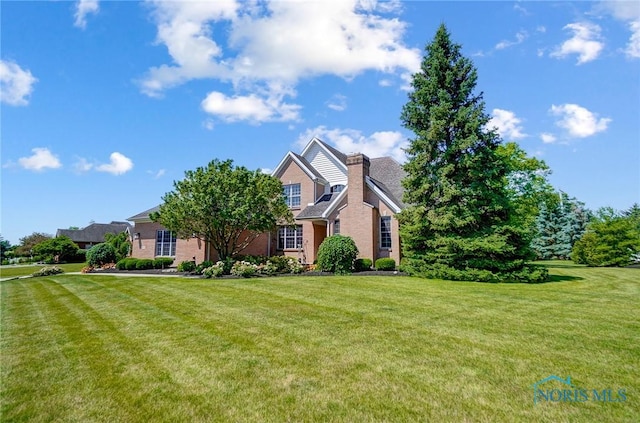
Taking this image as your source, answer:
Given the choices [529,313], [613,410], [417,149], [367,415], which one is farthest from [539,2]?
[367,415]

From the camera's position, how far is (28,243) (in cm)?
Result: 5203

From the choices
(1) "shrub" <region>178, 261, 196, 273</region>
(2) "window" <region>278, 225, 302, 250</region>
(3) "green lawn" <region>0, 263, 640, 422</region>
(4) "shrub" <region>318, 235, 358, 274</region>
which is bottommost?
(3) "green lawn" <region>0, 263, 640, 422</region>

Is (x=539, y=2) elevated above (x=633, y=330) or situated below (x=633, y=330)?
above

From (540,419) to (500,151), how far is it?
2763 centimetres

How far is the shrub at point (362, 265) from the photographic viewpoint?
19.6 m

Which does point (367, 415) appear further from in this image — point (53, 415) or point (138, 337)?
point (138, 337)

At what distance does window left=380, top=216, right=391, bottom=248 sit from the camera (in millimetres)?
21531

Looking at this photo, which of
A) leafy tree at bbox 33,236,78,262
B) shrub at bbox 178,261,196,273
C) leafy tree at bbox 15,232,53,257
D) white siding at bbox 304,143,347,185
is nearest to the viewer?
shrub at bbox 178,261,196,273

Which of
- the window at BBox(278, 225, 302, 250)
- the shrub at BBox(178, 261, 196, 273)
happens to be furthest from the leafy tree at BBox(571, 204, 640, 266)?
the shrub at BBox(178, 261, 196, 273)

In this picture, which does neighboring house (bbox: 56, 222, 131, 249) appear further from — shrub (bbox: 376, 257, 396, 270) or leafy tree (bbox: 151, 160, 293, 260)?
shrub (bbox: 376, 257, 396, 270)

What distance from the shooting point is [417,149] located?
1762 centimetres

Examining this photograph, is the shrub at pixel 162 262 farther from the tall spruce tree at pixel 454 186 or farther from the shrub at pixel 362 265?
the tall spruce tree at pixel 454 186

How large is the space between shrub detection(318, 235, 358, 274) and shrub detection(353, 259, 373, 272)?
50 centimetres

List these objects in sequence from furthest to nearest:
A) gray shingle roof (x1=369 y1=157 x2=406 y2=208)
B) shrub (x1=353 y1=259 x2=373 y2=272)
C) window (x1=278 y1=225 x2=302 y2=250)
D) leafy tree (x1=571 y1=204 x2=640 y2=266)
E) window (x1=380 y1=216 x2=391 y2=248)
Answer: leafy tree (x1=571 y1=204 x2=640 y2=266) < window (x1=278 y1=225 x2=302 y2=250) < gray shingle roof (x1=369 y1=157 x2=406 y2=208) < window (x1=380 y1=216 x2=391 y2=248) < shrub (x1=353 y1=259 x2=373 y2=272)
